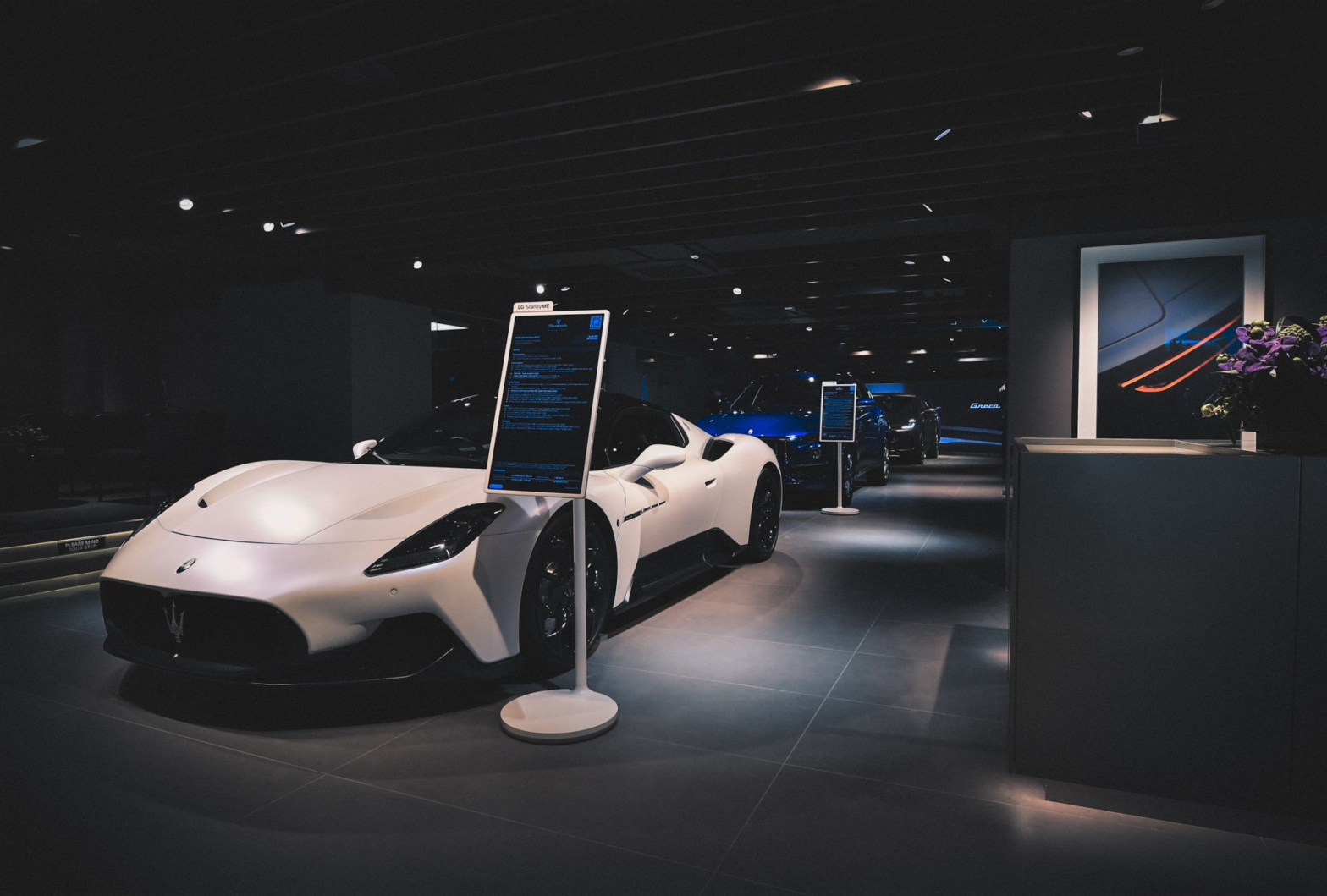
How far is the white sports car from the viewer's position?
2367mm

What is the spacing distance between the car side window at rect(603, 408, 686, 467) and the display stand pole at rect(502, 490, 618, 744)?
35.7 inches

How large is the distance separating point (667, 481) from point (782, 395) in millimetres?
4778

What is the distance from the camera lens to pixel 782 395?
838 cm

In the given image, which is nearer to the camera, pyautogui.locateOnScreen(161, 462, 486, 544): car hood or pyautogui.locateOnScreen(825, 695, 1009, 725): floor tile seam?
pyautogui.locateOnScreen(161, 462, 486, 544): car hood

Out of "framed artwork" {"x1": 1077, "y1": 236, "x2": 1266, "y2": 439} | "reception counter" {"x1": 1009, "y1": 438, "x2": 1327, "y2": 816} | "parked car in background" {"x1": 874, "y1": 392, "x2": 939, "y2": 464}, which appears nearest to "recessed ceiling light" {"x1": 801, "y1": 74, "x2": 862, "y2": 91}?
"framed artwork" {"x1": 1077, "y1": 236, "x2": 1266, "y2": 439}

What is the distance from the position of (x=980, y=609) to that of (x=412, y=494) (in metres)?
3.08

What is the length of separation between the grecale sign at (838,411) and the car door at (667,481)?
341 cm

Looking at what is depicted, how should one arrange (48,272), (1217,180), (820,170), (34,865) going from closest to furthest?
1. (34,865)
2. (1217,180)
3. (820,170)
4. (48,272)

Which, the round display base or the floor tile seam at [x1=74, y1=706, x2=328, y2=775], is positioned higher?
the round display base

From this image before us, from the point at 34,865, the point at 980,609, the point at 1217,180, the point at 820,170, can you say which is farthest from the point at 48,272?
the point at 1217,180

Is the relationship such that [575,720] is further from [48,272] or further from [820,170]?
[48,272]

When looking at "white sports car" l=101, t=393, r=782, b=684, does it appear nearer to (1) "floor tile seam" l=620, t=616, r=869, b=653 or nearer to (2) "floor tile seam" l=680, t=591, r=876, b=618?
(1) "floor tile seam" l=620, t=616, r=869, b=653

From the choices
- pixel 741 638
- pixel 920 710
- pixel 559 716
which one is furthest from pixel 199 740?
pixel 920 710

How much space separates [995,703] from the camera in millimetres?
2805
